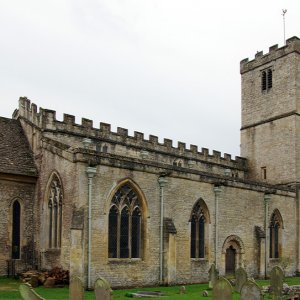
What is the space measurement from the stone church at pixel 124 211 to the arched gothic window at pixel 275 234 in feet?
0.21

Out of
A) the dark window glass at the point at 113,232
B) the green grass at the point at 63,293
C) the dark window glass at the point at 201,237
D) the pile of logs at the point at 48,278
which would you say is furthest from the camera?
the dark window glass at the point at 201,237

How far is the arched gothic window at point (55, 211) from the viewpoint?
77.7ft

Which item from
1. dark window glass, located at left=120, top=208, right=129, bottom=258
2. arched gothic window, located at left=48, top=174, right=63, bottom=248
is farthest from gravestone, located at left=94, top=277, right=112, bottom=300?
arched gothic window, located at left=48, top=174, right=63, bottom=248

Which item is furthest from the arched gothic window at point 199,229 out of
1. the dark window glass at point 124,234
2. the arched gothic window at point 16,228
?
the arched gothic window at point 16,228

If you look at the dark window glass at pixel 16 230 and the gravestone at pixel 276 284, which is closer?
the gravestone at pixel 276 284

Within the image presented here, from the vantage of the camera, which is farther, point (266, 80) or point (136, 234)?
point (266, 80)

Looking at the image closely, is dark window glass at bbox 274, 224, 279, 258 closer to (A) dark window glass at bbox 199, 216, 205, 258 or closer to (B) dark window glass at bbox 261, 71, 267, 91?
(A) dark window glass at bbox 199, 216, 205, 258

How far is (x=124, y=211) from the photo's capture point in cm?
2339

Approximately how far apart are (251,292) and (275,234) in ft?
60.0

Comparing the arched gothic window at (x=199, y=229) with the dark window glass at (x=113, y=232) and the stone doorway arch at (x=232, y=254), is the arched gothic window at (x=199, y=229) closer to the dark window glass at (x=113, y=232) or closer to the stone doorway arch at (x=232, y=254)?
the stone doorway arch at (x=232, y=254)

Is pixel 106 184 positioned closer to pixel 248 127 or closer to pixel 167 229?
pixel 167 229

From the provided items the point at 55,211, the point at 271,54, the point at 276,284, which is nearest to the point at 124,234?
the point at 55,211

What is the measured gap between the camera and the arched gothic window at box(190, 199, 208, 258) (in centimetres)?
2633

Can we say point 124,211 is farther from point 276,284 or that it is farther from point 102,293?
point 102,293
